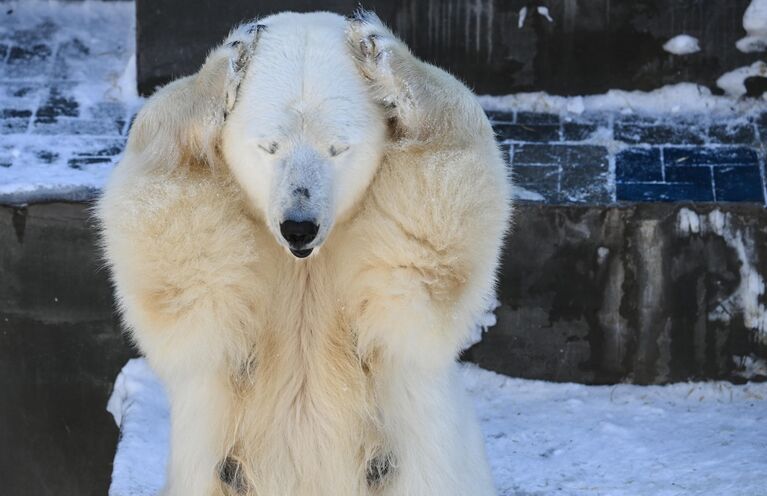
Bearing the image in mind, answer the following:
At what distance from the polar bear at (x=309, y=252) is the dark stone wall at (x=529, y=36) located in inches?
99.8

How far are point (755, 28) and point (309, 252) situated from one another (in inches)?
130

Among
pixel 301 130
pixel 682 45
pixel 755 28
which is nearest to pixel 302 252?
pixel 301 130

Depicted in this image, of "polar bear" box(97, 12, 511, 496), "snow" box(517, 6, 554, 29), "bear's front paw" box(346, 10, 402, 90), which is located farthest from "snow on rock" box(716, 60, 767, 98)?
"bear's front paw" box(346, 10, 402, 90)

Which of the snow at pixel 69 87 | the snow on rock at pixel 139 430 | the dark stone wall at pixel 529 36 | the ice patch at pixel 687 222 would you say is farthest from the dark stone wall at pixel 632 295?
the snow at pixel 69 87

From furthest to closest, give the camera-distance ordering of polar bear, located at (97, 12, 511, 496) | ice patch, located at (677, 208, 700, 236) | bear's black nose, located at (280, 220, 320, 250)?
ice patch, located at (677, 208, 700, 236) → polar bear, located at (97, 12, 511, 496) → bear's black nose, located at (280, 220, 320, 250)

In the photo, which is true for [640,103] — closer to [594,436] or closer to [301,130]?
[594,436]

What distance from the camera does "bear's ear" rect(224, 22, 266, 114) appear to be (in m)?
3.23

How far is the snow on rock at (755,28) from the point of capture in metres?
5.75

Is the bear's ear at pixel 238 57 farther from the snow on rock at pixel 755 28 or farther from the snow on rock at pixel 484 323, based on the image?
the snow on rock at pixel 755 28

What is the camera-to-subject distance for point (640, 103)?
585 cm

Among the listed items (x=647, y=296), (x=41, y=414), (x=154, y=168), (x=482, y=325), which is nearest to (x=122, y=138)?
(x=41, y=414)

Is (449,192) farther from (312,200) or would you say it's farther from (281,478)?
(281,478)

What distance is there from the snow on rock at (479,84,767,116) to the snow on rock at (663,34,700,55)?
140 millimetres

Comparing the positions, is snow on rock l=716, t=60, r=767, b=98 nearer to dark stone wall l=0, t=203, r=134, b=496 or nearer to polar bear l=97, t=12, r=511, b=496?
dark stone wall l=0, t=203, r=134, b=496
